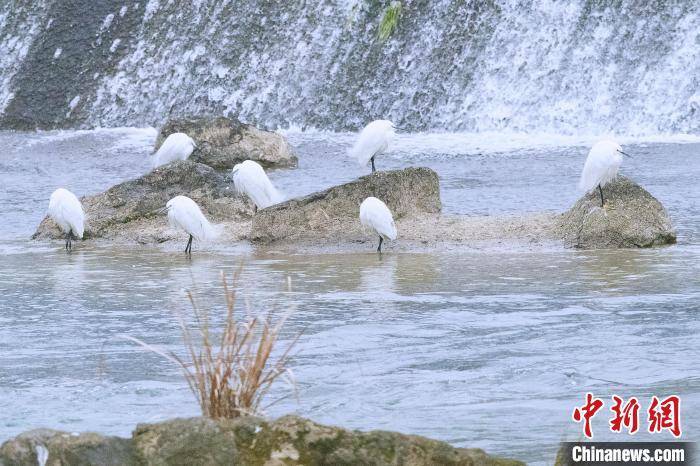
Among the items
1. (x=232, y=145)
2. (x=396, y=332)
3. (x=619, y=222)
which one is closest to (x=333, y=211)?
(x=619, y=222)

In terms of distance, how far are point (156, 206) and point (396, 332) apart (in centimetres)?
729

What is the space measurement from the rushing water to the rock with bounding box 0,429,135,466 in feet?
6.50

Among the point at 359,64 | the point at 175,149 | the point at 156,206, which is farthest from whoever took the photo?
the point at 359,64

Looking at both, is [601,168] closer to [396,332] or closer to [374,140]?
[374,140]

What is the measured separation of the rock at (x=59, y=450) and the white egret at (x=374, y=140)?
11710 mm

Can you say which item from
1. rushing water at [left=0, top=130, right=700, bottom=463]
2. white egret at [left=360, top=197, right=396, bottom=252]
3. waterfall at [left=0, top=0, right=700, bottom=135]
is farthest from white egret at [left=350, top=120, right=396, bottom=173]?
waterfall at [left=0, top=0, right=700, bottom=135]

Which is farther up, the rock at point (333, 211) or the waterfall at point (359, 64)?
the waterfall at point (359, 64)

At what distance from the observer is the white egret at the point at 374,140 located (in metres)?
16.0

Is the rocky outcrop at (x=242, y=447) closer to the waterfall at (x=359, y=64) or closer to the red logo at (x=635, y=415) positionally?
the red logo at (x=635, y=415)

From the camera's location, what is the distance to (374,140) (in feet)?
52.6

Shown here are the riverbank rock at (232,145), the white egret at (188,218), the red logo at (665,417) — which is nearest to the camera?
the red logo at (665,417)

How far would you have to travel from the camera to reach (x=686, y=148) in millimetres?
22062

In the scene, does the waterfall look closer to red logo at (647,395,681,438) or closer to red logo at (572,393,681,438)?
red logo at (572,393,681,438)

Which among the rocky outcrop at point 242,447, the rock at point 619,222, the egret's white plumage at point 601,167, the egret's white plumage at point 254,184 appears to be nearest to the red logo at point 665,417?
the rocky outcrop at point 242,447
